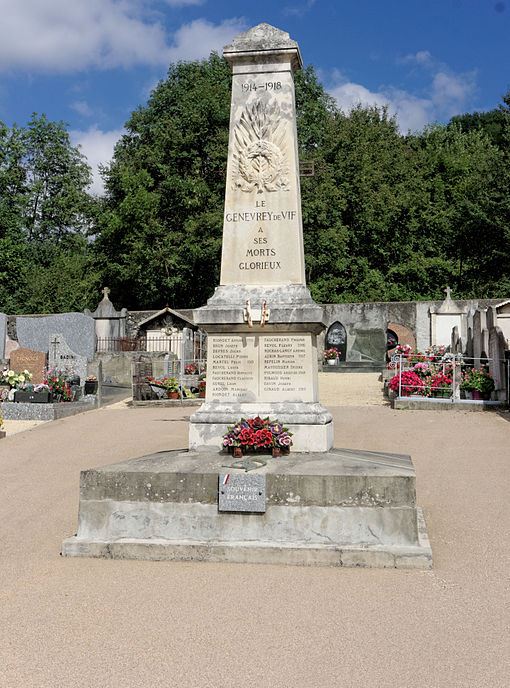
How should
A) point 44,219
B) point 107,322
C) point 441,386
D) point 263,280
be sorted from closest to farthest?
1. point 263,280
2. point 441,386
3. point 107,322
4. point 44,219

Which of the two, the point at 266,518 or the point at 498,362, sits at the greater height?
the point at 498,362

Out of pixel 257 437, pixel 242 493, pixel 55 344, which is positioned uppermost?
pixel 55 344

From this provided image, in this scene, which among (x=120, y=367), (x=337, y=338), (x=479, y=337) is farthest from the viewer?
(x=337, y=338)

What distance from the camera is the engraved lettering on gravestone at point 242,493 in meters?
4.77

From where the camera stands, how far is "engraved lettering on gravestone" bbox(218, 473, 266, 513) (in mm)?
4766

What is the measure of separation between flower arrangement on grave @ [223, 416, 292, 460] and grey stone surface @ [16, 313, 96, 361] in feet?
61.4

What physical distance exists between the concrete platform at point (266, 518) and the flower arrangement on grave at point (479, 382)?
10.8 metres

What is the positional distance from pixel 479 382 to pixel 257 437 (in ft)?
35.6

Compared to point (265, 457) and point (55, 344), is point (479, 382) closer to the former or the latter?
point (265, 457)

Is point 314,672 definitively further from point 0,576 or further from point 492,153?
point 492,153

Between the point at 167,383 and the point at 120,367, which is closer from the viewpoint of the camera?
the point at 167,383

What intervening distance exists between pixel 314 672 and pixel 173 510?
6.57 feet

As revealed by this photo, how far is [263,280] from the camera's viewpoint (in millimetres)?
6535

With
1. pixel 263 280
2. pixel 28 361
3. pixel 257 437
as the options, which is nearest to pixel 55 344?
pixel 28 361
